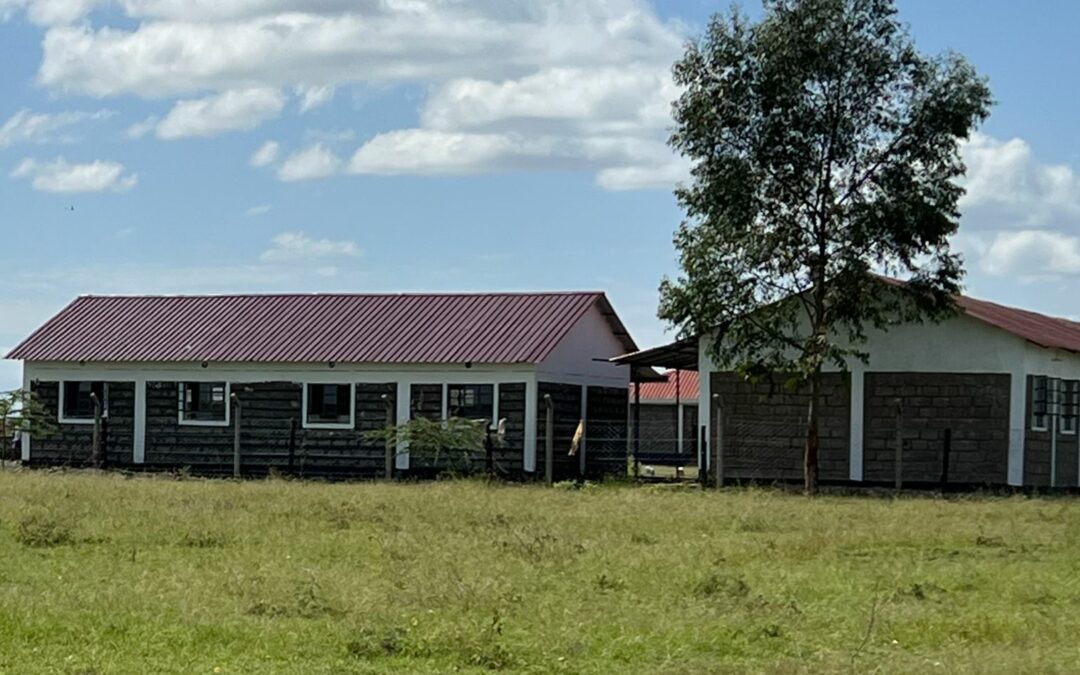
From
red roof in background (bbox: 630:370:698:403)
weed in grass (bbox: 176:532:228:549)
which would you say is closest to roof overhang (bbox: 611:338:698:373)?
weed in grass (bbox: 176:532:228:549)

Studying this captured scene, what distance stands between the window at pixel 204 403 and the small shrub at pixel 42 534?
840 inches

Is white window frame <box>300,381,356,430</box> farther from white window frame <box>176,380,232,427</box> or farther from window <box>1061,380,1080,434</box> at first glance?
window <box>1061,380,1080,434</box>

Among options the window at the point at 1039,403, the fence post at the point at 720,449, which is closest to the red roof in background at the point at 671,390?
the window at the point at 1039,403

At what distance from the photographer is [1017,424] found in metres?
34.0

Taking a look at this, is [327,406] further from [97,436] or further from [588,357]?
[588,357]

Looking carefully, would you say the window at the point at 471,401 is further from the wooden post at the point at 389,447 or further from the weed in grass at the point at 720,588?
the weed in grass at the point at 720,588

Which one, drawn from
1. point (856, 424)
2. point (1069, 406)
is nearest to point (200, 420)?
point (856, 424)

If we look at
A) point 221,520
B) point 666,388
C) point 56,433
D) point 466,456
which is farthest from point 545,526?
point 666,388

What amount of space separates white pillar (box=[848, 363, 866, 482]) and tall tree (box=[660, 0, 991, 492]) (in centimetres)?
159

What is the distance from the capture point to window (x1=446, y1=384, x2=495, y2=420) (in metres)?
39.2

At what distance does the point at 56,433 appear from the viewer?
4288 cm

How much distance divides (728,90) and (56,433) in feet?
66.3

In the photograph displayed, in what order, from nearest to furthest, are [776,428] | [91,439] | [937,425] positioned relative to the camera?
[937,425] → [776,428] → [91,439]

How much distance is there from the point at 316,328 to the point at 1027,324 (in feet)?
55.5
